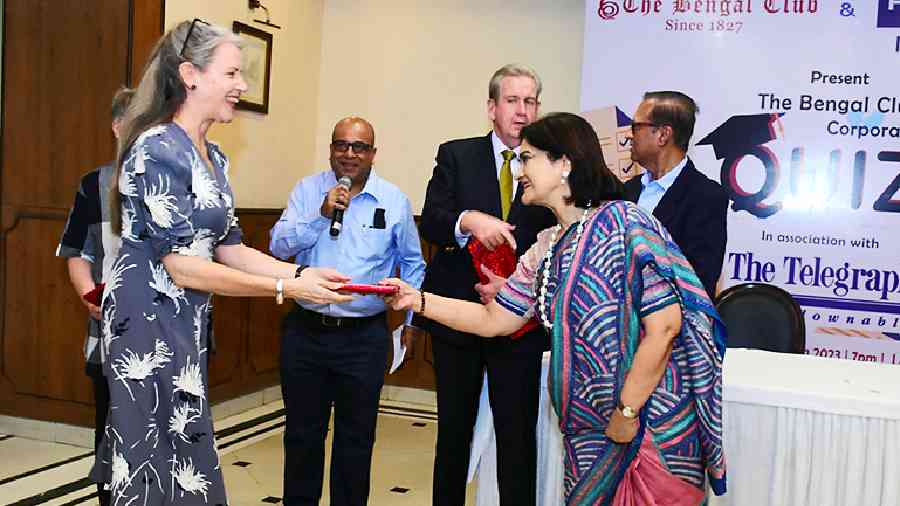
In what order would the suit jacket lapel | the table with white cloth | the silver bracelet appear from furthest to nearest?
the suit jacket lapel, the table with white cloth, the silver bracelet

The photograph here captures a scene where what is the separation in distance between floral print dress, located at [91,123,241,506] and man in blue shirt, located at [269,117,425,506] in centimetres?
119

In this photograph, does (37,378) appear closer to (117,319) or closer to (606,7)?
(117,319)

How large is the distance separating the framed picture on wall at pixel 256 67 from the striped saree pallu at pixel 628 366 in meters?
3.92

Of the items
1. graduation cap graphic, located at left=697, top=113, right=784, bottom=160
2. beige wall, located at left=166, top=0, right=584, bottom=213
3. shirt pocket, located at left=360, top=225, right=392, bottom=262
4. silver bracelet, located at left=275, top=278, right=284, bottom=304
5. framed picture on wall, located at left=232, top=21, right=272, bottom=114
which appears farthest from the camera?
beige wall, located at left=166, top=0, right=584, bottom=213

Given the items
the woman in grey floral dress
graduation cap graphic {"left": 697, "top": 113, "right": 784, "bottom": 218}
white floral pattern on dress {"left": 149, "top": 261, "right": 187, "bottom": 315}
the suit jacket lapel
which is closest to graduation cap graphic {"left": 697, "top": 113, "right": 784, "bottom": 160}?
graduation cap graphic {"left": 697, "top": 113, "right": 784, "bottom": 218}

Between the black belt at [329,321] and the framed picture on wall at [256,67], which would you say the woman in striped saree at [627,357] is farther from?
the framed picture on wall at [256,67]

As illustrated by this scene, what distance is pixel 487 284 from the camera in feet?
9.84

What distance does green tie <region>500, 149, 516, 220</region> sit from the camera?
328 cm

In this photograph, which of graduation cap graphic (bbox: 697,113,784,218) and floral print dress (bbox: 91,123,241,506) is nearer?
floral print dress (bbox: 91,123,241,506)

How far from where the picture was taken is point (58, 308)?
502 cm

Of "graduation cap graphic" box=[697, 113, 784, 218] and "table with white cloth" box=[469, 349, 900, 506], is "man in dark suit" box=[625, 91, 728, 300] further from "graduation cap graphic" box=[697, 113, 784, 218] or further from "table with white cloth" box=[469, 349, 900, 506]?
"graduation cap graphic" box=[697, 113, 784, 218]

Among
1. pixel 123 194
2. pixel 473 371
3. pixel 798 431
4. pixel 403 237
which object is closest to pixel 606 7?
pixel 403 237

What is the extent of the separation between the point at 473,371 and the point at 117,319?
1.28 metres

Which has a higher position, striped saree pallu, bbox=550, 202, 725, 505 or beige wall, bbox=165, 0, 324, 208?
beige wall, bbox=165, 0, 324, 208
